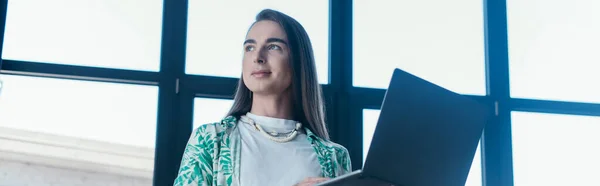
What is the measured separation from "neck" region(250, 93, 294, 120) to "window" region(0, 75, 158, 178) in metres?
0.58

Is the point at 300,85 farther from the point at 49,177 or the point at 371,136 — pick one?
the point at 49,177

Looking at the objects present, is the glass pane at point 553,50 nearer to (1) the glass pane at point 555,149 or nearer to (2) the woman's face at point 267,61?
(1) the glass pane at point 555,149

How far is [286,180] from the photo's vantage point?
2023 millimetres

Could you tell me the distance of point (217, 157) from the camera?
2.01 meters

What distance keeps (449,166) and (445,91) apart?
17 cm

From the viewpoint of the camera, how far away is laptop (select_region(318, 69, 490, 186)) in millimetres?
1687

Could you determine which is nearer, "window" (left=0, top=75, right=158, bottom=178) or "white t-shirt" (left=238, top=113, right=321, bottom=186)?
"white t-shirt" (left=238, top=113, right=321, bottom=186)

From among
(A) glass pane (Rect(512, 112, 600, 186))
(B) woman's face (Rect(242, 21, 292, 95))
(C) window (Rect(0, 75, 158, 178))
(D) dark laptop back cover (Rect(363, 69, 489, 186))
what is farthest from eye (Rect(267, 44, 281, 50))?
(A) glass pane (Rect(512, 112, 600, 186))

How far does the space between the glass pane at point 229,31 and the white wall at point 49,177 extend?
17.4 inches

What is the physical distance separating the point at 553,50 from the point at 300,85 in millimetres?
1317

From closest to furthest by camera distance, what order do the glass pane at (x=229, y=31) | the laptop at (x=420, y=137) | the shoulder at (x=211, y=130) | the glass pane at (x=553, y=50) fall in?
the laptop at (x=420, y=137) → the shoulder at (x=211, y=130) → the glass pane at (x=229, y=31) → the glass pane at (x=553, y=50)

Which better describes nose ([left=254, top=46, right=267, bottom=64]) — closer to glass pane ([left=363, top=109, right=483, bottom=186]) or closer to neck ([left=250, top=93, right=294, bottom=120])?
neck ([left=250, top=93, right=294, bottom=120])

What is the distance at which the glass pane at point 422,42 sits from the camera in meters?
2.95

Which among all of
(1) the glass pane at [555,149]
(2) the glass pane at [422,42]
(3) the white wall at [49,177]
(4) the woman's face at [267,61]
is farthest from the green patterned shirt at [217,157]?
(1) the glass pane at [555,149]
